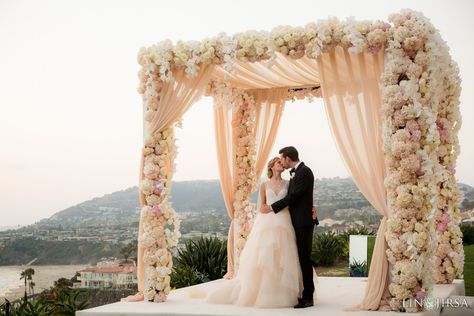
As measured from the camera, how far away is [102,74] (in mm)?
13805

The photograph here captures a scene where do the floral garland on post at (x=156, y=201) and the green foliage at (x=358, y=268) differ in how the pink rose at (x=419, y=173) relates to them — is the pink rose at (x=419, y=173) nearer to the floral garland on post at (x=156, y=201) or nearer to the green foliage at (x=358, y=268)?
the floral garland on post at (x=156, y=201)

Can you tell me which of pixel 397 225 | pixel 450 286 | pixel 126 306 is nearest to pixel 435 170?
pixel 397 225

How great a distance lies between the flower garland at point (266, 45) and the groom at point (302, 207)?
1159 millimetres

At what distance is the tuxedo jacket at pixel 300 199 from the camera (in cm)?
694

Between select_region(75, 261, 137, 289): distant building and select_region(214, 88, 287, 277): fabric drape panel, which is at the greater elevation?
select_region(214, 88, 287, 277): fabric drape panel

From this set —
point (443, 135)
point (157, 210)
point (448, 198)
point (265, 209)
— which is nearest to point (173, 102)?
point (157, 210)

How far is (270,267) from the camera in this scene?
6.89m

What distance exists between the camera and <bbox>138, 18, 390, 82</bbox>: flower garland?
6633 mm

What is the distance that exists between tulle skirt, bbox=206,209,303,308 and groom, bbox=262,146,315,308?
0.08 metres

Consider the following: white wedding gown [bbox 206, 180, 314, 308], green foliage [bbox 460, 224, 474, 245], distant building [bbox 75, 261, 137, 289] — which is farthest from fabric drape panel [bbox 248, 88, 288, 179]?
green foliage [bbox 460, 224, 474, 245]

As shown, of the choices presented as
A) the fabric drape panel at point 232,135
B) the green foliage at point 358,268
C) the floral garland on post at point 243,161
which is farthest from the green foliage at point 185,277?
the green foliage at point 358,268

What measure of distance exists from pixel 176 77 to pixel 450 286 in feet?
14.8

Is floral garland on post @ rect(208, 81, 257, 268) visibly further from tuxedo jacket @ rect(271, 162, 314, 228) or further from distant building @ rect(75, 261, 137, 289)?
distant building @ rect(75, 261, 137, 289)

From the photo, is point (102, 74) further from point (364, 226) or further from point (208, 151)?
point (364, 226)
